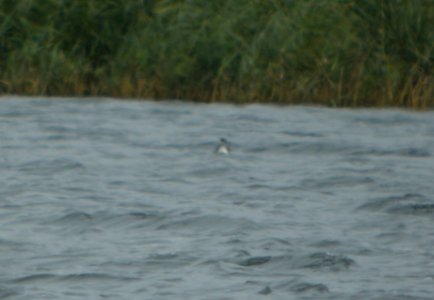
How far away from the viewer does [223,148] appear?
11.7 meters

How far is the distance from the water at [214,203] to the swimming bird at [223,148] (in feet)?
0.41

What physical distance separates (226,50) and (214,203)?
263 inches

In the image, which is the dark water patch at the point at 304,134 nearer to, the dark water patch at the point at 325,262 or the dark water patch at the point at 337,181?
the dark water patch at the point at 337,181

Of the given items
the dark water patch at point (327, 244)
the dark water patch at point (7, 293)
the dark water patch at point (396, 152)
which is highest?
the dark water patch at point (396, 152)

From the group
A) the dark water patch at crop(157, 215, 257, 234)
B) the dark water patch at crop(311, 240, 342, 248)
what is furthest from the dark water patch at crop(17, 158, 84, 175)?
the dark water patch at crop(311, 240, 342, 248)

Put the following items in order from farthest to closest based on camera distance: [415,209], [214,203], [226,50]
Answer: [226,50] → [214,203] → [415,209]

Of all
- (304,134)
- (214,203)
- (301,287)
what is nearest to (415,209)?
(214,203)

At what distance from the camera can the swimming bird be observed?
38.2 feet

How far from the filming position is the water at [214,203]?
6496 millimetres

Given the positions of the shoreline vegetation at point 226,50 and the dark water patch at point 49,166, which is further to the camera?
the shoreline vegetation at point 226,50

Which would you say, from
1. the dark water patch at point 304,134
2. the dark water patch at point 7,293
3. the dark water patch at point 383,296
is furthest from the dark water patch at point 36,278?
the dark water patch at point 304,134

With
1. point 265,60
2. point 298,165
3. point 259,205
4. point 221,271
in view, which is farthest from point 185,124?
point 221,271

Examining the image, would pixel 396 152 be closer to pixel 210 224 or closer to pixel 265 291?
pixel 210 224

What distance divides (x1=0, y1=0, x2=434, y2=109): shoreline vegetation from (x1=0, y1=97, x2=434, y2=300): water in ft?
1.43
